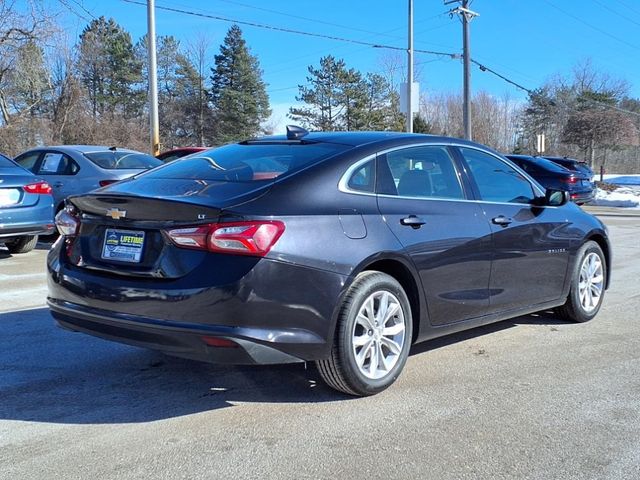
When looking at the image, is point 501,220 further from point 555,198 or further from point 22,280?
point 22,280

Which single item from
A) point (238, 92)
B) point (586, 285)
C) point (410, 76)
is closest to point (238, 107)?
point (238, 92)

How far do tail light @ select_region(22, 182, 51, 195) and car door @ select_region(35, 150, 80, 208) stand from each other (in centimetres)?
111

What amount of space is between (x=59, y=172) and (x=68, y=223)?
23.2 ft

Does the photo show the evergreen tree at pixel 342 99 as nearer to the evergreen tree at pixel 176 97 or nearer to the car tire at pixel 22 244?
the evergreen tree at pixel 176 97

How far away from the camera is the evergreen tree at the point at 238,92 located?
51.5 m

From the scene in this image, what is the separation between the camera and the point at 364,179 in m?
4.02

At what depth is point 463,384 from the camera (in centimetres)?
419

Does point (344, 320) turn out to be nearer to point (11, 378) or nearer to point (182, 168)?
point (182, 168)

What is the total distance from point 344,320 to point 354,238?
0.47m

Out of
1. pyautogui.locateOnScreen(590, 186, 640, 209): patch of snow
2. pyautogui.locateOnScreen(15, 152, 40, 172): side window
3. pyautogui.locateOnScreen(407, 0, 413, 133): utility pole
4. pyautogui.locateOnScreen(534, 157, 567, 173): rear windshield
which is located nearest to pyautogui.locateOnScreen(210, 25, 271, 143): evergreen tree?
pyautogui.locateOnScreen(407, 0, 413, 133): utility pole

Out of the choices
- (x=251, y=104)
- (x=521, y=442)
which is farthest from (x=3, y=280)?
(x=251, y=104)

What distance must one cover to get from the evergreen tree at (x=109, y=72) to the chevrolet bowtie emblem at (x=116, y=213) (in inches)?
1806

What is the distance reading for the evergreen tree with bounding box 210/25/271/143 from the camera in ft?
169

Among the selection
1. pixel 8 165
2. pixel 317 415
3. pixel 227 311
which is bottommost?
pixel 317 415
